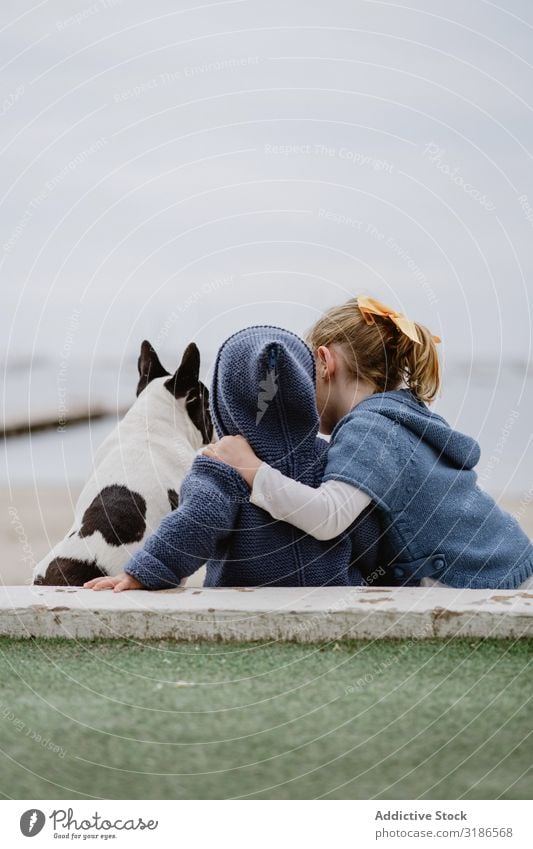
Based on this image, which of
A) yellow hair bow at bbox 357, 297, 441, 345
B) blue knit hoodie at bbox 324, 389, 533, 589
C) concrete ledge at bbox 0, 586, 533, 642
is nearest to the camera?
concrete ledge at bbox 0, 586, 533, 642

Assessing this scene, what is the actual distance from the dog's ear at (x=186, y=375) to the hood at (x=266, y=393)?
513 mm

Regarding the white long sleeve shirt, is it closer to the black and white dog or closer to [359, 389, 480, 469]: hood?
[359, 389, 480, 469]: hood

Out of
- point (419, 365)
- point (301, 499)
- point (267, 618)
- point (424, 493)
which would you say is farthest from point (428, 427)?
point (267, 618)

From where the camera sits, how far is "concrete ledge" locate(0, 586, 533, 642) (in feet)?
8.73

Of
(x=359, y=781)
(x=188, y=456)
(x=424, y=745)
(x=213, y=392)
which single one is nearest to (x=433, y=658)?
(x=424, y=745)

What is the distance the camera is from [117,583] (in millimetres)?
2875

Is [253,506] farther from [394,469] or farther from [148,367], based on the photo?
[148,367]

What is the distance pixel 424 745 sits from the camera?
1.98 meters

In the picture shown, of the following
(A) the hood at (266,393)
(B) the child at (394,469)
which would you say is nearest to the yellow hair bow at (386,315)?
(B) the child at (394,469)

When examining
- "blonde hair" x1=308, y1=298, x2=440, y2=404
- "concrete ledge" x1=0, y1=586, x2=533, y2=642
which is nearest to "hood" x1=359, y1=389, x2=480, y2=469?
"blonde hair" x1=308, y1=298, x2=440, y2=404

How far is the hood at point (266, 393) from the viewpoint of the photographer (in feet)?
9.18

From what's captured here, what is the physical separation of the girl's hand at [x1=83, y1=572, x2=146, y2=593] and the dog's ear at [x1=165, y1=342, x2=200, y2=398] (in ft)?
2.55

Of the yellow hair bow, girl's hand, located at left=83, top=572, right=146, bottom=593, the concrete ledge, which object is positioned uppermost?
the yellow hair bow

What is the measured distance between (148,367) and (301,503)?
41.5 inches
